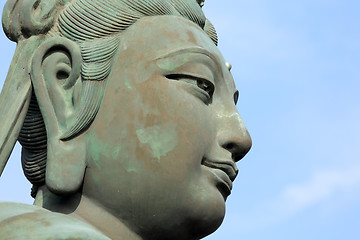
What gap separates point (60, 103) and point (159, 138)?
79 cm

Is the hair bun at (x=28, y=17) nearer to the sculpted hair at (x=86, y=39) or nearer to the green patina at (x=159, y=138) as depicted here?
the sculpted hair at (x=86, y=39)

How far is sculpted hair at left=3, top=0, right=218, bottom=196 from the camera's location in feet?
23.5

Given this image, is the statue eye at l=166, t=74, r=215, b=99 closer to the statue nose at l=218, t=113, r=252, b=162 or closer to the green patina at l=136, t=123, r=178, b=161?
the statue nose at l=218, t=113, r=252, b=162

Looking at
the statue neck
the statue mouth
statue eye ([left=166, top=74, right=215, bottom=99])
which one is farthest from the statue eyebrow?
the statue neck

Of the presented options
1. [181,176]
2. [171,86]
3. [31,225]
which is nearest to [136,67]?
[171,86]

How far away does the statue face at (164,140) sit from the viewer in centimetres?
688

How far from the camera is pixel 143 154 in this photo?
6883mm

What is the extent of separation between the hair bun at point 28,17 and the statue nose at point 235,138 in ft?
4.85

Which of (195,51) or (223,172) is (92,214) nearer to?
(223,172)

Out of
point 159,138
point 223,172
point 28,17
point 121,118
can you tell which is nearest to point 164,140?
point 159,138

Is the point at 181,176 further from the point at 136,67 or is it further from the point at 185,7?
the point at 185,7

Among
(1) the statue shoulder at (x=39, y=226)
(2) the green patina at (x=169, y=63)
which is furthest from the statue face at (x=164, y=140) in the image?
(1) the statue shoulder at (x=39, y=226)

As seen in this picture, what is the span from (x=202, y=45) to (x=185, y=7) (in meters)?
0.54

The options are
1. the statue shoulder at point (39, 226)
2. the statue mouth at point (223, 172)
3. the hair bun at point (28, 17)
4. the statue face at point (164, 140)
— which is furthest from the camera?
the hair bun at point (28, 17)
